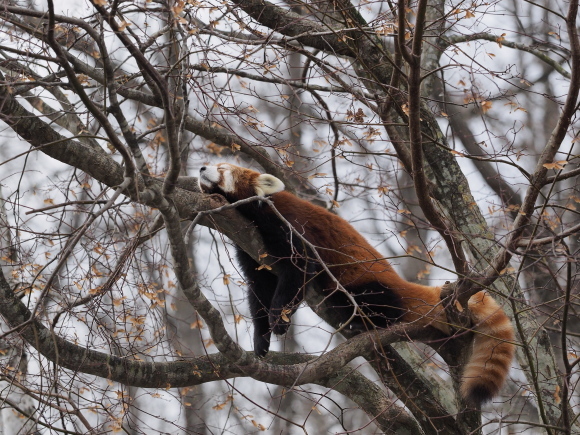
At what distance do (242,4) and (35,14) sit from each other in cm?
244

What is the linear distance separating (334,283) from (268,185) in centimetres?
120

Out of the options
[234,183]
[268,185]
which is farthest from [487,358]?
[234,183]

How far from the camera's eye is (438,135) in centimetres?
508

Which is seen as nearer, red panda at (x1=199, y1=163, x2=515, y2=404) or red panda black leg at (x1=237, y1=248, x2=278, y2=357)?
red panda at (x1=199, y1=163, x2=515, y2=404)

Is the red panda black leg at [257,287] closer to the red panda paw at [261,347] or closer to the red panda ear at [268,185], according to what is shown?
the red panda paw at [261,347]

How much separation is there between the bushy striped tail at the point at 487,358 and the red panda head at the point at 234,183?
1957mm

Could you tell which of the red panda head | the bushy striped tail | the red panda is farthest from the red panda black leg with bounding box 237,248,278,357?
the bushy striped tail

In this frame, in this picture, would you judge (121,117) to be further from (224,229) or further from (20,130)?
(224,229)

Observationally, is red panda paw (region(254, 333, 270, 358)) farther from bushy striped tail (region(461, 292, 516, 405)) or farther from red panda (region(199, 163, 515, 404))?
bushy striped tail (region(461, 292, 516, 405))

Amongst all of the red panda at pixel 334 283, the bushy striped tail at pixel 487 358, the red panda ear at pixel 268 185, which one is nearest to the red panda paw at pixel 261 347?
the red panda at pixel 334 283

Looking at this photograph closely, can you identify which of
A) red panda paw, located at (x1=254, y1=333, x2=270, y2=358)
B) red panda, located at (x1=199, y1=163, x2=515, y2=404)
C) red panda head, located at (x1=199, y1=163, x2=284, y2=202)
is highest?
red panda head, located at (x1=199, y1=163, x2=284, y2=202)

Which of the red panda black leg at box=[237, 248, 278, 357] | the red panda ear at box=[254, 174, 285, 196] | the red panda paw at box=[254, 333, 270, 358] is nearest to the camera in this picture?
the red panda paw at box=[254, 333, 270, 358]

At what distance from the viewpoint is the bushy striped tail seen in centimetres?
426

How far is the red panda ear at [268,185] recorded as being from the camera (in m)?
5.38
